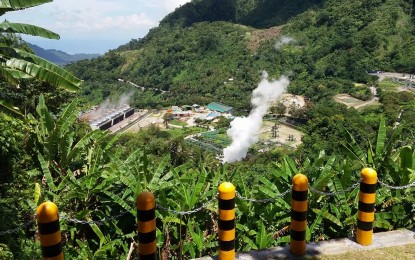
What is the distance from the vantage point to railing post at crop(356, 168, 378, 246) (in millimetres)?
4090

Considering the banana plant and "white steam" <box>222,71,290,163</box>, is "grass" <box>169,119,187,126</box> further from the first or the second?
the banana plant

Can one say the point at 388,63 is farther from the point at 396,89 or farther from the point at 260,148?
the point at 260,148

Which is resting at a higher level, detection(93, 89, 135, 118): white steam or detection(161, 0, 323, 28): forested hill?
detection(161, 0, 323, 28): forested hill

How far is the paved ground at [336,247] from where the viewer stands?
418 centimetres

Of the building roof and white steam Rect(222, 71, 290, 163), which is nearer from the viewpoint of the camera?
white steam Rect(222, 71, 290, 163)

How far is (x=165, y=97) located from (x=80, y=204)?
88.6 meters

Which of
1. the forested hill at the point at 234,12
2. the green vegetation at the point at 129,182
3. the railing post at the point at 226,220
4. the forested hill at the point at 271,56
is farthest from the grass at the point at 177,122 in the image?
the railing post at the point at 226,220

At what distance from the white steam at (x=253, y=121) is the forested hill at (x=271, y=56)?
98.2 inches

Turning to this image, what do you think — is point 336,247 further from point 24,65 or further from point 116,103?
point 116,103

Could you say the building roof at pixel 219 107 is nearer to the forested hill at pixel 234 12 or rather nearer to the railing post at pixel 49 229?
the forested hill at pixel 234 12

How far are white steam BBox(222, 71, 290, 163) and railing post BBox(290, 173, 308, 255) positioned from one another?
33749 mm

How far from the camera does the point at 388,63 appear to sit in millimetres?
79625

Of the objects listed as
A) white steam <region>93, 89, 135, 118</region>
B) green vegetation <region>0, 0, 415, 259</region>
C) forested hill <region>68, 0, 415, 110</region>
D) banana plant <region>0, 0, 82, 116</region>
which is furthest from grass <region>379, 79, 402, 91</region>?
banana plant <region>0, 0, 82, 116</region>

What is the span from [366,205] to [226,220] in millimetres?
1530
